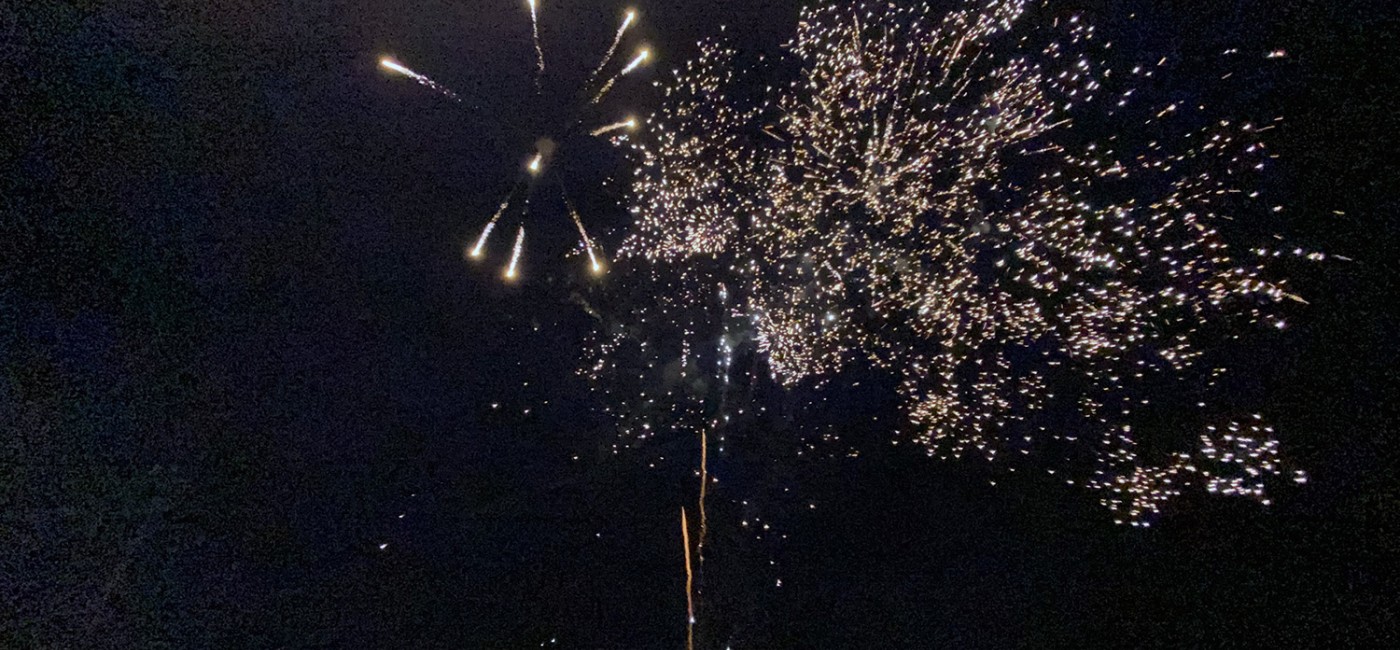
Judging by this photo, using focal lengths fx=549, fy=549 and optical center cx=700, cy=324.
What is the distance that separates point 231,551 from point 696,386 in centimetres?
108

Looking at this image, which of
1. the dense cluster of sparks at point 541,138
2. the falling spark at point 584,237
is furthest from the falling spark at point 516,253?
the falling spark at point 584,237

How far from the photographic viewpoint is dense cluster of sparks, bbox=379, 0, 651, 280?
109 centimetres

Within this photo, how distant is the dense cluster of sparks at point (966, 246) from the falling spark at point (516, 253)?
0.72 feet

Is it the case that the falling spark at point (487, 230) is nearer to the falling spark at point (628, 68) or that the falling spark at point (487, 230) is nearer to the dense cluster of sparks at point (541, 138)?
the dense cluster of sparks at point (541, 138)

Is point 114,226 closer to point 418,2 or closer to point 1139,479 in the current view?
point 418,2

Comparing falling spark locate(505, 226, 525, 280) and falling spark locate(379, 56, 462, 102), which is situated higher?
falling spark locate(379, 56, 462, 102)

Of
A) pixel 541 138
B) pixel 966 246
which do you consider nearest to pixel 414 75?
pixel 541 138

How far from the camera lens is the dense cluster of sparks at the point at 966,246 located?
103cm

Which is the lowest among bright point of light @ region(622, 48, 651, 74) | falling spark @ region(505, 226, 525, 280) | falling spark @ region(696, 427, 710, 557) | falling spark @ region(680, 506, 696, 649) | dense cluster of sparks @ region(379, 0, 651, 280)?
falling spark @ region(680, 506, 696, 649)

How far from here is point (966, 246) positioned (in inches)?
42.8

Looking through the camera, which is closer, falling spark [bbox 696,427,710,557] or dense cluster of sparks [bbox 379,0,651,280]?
dense cluster of sparks [bbox 379,0,651,280]

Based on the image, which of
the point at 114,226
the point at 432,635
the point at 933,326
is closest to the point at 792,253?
the point at 933,326

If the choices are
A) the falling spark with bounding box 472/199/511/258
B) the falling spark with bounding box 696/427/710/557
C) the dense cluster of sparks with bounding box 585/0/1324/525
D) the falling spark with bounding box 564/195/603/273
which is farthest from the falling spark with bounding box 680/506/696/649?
the falling spark with bounding box 472/199/511/258

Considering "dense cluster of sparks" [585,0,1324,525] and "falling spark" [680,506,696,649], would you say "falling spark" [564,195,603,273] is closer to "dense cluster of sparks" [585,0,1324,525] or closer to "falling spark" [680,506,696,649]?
"dense cluster of sparks" [585,0,1324,525]
